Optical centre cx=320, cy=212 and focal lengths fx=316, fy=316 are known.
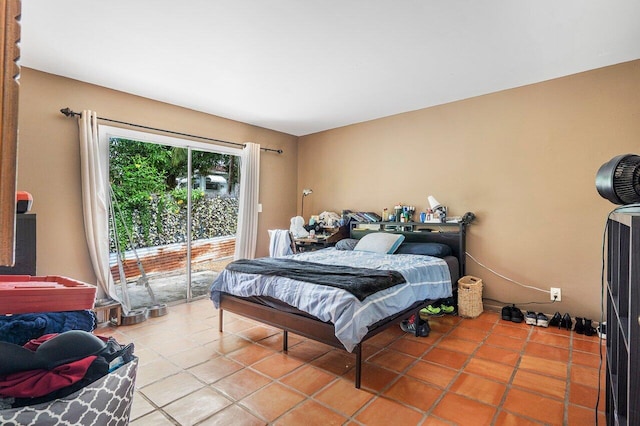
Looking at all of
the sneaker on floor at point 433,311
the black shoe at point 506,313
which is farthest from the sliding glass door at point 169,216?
the black shoe at point 506,313

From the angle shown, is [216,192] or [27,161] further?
[216,192]

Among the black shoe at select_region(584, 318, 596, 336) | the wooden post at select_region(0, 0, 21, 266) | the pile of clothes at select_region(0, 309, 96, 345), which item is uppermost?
the wooden post at select_region(0, 0, 21, 266)

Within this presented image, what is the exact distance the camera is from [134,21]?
90.2 inches

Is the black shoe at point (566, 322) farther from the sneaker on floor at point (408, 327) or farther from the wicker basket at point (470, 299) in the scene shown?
the sneaker on floor at point (408, 327)

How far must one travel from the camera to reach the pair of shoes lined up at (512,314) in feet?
11.0

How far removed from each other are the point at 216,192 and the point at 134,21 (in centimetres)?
259

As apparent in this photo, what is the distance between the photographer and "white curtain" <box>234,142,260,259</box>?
4664mm

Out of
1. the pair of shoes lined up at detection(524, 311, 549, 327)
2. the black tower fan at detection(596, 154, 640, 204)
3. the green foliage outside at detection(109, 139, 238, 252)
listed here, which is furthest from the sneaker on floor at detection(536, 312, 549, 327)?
the green foliage outside at detection(109, 139, 238, 252)

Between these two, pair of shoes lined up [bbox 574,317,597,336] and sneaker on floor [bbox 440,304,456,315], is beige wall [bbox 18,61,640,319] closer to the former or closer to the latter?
pair of shoes lined up [bbox 574,317,597,336]

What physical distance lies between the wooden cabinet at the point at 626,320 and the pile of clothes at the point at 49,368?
1442 mm

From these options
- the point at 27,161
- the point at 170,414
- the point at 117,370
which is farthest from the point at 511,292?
the point at 27,161

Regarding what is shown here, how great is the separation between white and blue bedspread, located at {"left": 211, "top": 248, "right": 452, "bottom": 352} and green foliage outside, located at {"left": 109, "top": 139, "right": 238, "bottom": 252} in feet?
4.90

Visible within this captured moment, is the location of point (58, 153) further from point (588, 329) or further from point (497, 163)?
point (588, 329)

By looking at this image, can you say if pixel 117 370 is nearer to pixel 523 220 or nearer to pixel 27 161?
pixel 27 161
